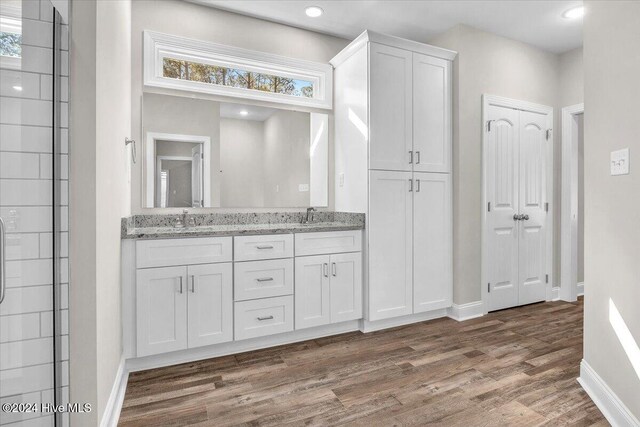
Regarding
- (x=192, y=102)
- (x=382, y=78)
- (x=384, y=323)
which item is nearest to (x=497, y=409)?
(x=384, y=323)

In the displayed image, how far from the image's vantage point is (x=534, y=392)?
6.50 ft

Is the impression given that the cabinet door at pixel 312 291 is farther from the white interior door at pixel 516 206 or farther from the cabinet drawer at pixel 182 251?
the white interior door at pixel 516 206

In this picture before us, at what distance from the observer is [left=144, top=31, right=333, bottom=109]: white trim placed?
8.98 ft

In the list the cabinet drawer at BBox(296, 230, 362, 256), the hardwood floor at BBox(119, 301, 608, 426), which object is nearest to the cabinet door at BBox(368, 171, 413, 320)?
the cabinet drawer at BBox(296, 230, 362, 256)

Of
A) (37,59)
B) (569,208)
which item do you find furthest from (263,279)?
(569,208)

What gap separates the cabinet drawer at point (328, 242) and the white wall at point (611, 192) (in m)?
1.55

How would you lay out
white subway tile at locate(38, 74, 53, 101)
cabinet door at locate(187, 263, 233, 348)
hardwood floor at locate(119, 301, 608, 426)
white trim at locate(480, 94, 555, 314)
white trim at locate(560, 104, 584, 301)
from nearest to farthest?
white subway tile at locate(38, 74, 53, 101), hardwood floor at locate(119, 301, 608, 426), cabinet door at locate(187, 263, 233, 348), white trim at locate(480, 94, 555, 314), white trim at locate(560, 104, 584, 301)

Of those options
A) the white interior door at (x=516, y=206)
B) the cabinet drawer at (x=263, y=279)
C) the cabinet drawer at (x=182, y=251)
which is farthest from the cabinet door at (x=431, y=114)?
the cabinet drawer at (x=182, y=251)

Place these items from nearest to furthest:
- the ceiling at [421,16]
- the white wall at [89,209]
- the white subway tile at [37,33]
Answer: the white subway tile at [37,33]
the white wall at [89,209]
the ceiling at [421,16]

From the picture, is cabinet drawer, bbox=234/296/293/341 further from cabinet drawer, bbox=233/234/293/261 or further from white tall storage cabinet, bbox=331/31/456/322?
white tall storage cabinet, bbox=331/31/456/322

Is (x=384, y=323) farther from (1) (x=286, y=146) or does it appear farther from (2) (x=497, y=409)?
(1) (x=286, y=146)

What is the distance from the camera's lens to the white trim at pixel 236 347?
228 centimetres

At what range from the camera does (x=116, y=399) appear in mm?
1795

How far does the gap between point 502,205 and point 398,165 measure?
4.32 ft
